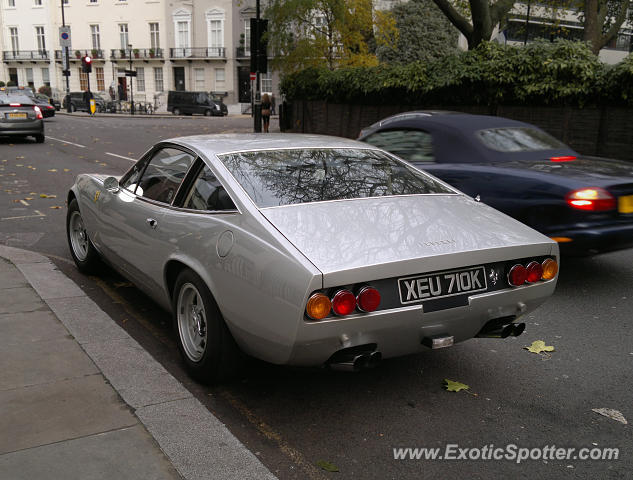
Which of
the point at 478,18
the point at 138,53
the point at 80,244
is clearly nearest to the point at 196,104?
the point at 138,53

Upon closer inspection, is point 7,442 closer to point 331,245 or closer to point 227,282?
point 227,282

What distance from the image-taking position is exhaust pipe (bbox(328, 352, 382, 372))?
123 inches

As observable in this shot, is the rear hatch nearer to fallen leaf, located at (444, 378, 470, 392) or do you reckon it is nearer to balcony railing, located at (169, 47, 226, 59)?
fallen leaf, located at (444, 378, 470, 392)

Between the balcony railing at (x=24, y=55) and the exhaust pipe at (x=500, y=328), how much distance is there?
73.5m

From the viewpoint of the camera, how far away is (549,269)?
144 inches

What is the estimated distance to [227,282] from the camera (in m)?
3.32

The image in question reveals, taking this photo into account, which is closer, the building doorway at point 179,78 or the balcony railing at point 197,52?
the balcony railing at point 197,52

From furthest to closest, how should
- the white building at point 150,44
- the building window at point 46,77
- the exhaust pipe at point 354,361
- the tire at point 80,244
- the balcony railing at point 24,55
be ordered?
the building window at point 46,77 → the balcony railing at point 24,55 → the white building at point 150,44 → the tire at point 80,244 → the exhaust pipe at point 354,361

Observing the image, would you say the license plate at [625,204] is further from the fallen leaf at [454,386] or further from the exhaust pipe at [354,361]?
the exhaust pipe at [354,361]

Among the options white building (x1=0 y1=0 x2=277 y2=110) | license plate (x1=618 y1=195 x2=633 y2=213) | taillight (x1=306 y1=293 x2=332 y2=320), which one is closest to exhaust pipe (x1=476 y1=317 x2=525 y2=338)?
taillight (x1=306 y1=293 x2=332 y2=320)

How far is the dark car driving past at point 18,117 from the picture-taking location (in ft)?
63.0

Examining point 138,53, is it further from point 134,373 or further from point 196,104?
point 134,373

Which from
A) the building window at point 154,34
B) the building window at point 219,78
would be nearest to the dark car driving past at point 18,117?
the building window at point 219,78

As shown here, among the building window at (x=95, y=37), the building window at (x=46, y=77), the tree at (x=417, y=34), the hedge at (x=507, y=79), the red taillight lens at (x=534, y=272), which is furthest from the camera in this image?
the building window at (x=46, y=77)
